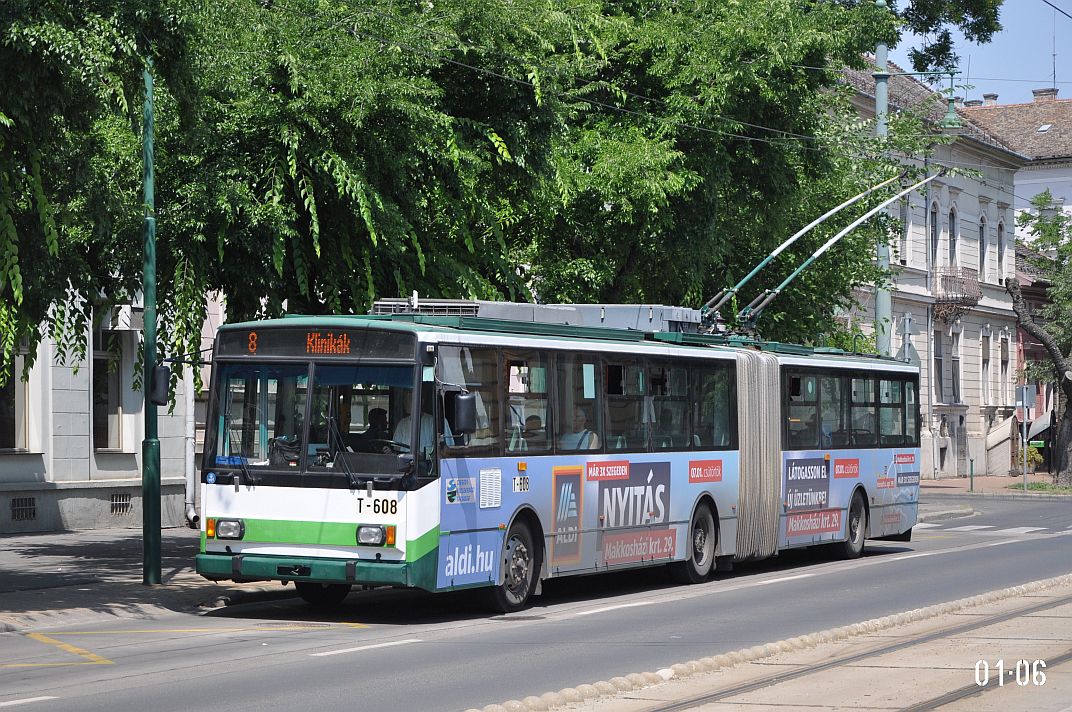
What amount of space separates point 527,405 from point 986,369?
4829 cm

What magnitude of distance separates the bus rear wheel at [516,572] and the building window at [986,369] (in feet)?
156

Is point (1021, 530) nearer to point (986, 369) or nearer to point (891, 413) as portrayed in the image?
point (891, 413)

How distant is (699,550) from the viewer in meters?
19.3

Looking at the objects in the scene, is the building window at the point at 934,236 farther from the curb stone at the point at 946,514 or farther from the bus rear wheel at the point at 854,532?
the bus rear wheel at the point at 854,532

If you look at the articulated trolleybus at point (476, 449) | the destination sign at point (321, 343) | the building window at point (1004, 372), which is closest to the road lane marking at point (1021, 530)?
the articulated trolleybus at point (476, 449)

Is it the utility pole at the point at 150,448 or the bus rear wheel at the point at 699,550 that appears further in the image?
the bus rear wheel at the point at 699,550

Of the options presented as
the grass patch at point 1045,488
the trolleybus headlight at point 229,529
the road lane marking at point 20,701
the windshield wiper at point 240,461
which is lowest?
the grass patch at point 1045,488

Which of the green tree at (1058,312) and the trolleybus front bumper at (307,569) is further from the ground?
the green tree at (1058,312)

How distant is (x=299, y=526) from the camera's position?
1443cm

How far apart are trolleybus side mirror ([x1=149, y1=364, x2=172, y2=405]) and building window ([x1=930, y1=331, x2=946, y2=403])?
4319 cm

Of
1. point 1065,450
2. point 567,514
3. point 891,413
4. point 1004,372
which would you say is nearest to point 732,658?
point 567,514

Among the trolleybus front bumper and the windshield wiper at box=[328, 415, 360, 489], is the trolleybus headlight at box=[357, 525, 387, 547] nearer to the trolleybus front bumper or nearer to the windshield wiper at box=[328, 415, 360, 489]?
the trolleybus front bumper

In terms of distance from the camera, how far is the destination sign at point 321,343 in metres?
14.5
